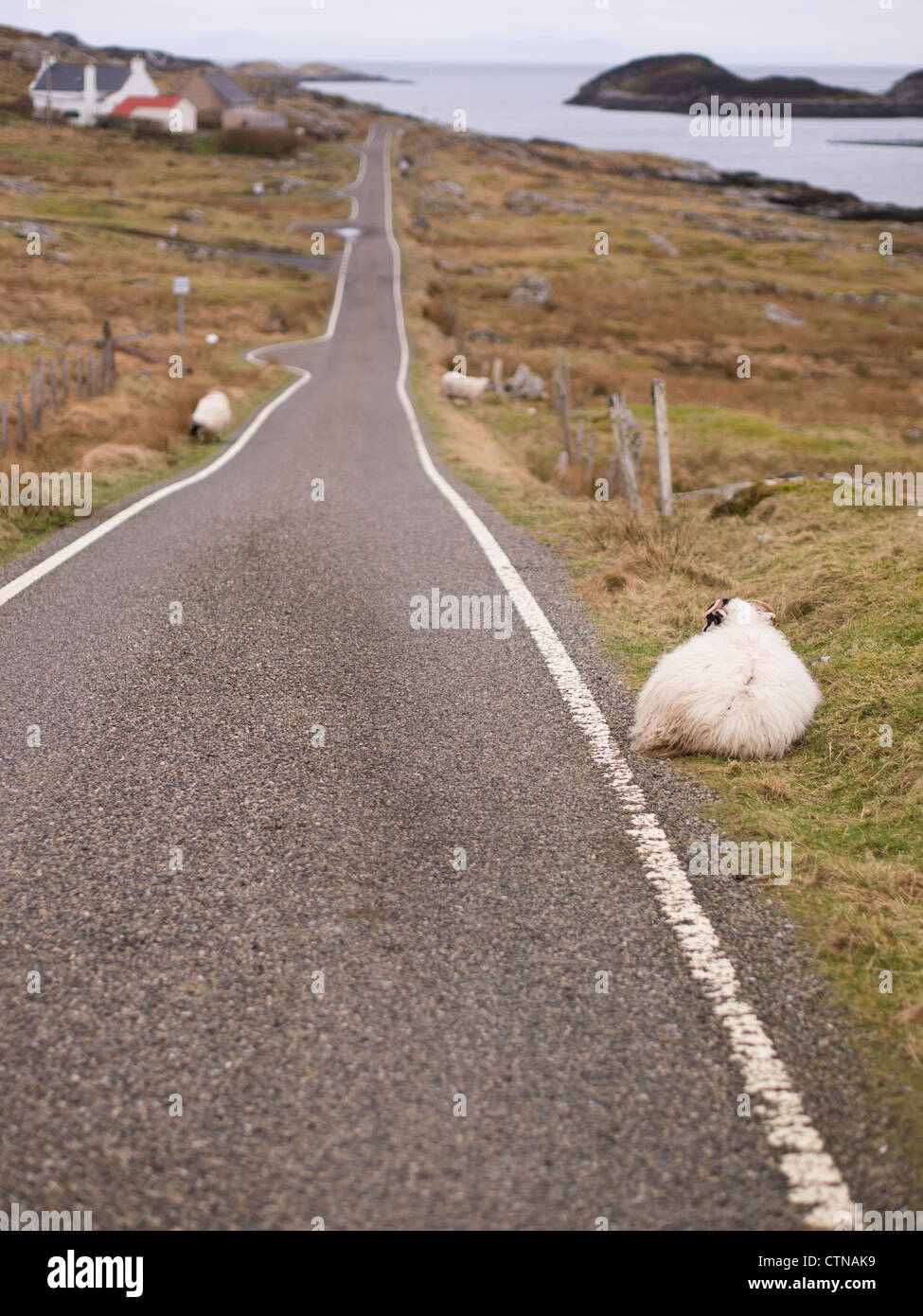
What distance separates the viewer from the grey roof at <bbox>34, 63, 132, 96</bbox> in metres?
92.4

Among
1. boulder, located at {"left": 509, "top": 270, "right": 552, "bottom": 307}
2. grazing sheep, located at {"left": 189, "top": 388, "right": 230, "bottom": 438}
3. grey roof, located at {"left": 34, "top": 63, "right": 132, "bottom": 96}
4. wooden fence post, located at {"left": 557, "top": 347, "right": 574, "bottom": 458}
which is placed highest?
grey roof, located at {"left": 34, "top": 63, "right": 132, "bottom": 96}

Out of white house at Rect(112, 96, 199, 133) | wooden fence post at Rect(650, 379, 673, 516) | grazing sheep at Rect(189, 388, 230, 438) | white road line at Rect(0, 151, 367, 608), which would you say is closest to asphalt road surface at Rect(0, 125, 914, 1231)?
white road line at Rect(0, 151, 367, 608)

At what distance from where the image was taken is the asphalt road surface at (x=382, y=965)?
2703 mm

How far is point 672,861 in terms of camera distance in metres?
4.31

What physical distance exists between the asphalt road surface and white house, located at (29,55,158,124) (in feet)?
337

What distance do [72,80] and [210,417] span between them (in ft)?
304

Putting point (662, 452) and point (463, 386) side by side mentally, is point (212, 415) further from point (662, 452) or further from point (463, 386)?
point (662, 452)

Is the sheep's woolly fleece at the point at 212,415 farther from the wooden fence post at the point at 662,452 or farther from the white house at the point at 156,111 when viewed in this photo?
the white house at the point at 156,111

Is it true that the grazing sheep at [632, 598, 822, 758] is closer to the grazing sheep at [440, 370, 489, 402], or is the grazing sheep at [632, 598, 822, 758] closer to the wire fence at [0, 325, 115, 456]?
the wire fence at [0, 325, 115, 456]

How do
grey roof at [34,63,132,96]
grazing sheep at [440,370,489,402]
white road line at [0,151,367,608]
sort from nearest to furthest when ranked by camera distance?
white road line at [0,151,367,608] → grazing sheep at [440,370,489,402] → grey roof at [34,63,132,96]

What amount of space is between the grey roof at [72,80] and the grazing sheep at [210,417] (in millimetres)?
90822

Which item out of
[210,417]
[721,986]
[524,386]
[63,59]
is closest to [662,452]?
[210,417]

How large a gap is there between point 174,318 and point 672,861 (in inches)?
1431
